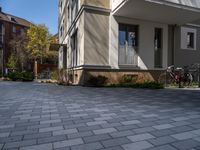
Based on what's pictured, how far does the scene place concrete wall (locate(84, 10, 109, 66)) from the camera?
9570 millimetres

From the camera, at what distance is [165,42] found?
37.7 feet

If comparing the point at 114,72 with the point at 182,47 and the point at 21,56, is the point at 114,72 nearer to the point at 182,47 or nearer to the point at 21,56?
the point at 182,47

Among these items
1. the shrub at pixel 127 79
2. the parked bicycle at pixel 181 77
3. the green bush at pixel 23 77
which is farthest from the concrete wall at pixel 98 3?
the green bush at pixel 23 77

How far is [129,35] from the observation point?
10.7 m

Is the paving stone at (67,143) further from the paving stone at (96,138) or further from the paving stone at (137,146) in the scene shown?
the paving stone at (137,146)

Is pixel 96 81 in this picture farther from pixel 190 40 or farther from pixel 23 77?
pixel 23 77

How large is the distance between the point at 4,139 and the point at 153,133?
189 cm

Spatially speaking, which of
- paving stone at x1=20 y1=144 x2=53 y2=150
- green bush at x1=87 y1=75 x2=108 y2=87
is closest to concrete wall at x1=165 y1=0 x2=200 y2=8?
green bush at x1=87 y1=75 x2=108 y2=87

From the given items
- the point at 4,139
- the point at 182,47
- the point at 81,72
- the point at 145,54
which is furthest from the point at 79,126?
the point at 182,47

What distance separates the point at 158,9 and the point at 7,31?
135ft

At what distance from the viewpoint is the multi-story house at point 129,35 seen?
371 inches

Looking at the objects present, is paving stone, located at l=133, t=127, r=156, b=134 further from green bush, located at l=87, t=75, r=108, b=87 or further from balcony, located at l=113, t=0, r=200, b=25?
balcony, located at l=113, t=0, r=200, b=25

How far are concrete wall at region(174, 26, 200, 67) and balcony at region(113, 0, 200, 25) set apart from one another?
1609 mm

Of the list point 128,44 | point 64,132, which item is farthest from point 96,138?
point 128,44
